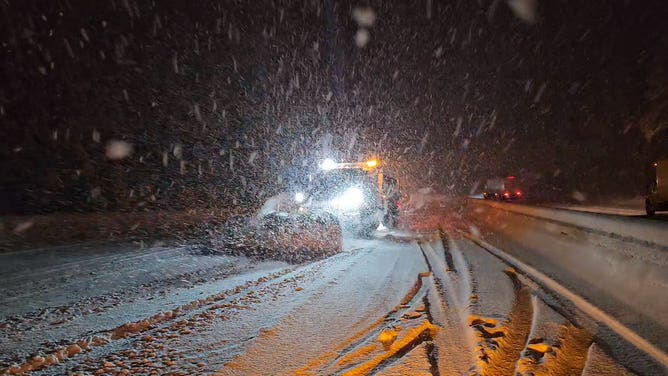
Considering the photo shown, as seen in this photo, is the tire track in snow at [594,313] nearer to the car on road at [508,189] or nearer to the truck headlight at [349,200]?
the truck headlight at [349,200]

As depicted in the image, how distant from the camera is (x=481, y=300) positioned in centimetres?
638

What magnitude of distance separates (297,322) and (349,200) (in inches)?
364

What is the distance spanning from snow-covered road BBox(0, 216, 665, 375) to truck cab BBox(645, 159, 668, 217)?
13.9 metres

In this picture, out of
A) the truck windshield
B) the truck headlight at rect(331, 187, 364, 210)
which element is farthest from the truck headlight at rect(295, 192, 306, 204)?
the truck headlight at rect(331, 187, 364, 210)

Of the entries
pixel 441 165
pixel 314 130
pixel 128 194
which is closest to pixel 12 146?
pixel 128 194

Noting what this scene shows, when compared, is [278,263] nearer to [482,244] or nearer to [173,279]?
[173,279]

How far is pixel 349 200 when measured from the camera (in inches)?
572

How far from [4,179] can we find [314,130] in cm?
2232

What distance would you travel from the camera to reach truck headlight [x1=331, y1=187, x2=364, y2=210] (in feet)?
46.6

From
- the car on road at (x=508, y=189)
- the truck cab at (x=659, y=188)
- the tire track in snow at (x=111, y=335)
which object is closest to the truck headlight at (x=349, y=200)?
the tire track in snow at (x=111, y=335)

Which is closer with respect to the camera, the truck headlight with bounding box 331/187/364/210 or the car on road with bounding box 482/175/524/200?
the truck headlight with bounding box 331/187/364/210

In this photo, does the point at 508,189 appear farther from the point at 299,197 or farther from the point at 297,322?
the point at 297,322

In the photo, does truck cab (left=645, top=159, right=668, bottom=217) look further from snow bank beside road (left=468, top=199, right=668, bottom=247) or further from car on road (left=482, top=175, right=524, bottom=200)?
car on road (left=482, top=175, right=524, bottom=200)

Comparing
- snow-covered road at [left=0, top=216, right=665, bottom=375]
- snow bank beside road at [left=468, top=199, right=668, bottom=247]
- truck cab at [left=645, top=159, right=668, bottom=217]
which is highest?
truck cab at [left=645, top=159, right=668, bottom=217]
